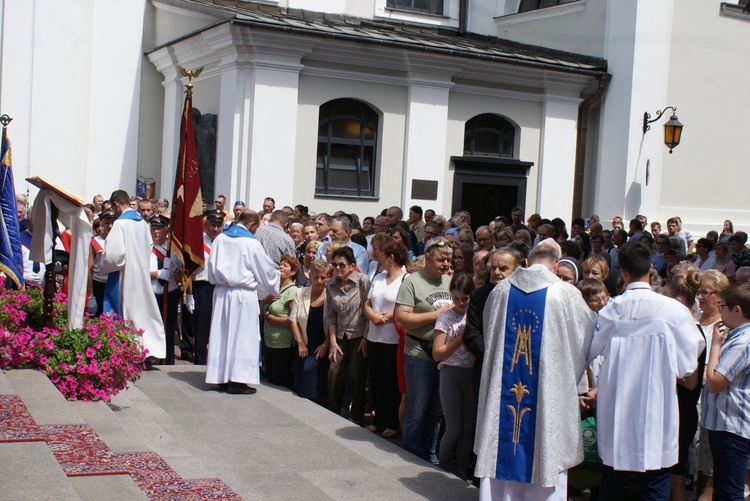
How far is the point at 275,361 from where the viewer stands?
1020cm

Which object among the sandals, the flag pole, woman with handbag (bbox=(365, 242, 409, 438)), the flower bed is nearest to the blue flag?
the flower bed

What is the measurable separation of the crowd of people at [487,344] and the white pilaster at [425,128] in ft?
21.2

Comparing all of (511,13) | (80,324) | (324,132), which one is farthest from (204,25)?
(80,324)

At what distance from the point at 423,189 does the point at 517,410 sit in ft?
40.2

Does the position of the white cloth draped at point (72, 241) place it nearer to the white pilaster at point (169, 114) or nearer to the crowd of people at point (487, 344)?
the crowd of people at point (487, 344)

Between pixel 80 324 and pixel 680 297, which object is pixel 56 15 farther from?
pixel 680 297

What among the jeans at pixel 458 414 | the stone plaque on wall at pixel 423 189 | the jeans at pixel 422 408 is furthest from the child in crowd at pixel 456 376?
the stone plaque on wall at pixel 423 189

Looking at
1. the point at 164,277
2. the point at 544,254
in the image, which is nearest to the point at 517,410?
the point at 544,254

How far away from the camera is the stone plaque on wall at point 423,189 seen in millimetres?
18000

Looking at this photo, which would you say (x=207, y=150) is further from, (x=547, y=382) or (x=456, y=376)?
(x=547, y=382)

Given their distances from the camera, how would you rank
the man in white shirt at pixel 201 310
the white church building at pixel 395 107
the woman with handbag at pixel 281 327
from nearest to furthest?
the woman with handbag at pixel 281 327
the man in white shirt at pixel 201 310
the white church building at pixel 395 107

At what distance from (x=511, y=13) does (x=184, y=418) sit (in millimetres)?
16993

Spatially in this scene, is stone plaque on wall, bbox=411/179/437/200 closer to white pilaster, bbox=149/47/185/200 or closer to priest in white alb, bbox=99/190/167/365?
white pilaster, bbox=149/47/185/200

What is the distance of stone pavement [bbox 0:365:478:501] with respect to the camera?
539cm
